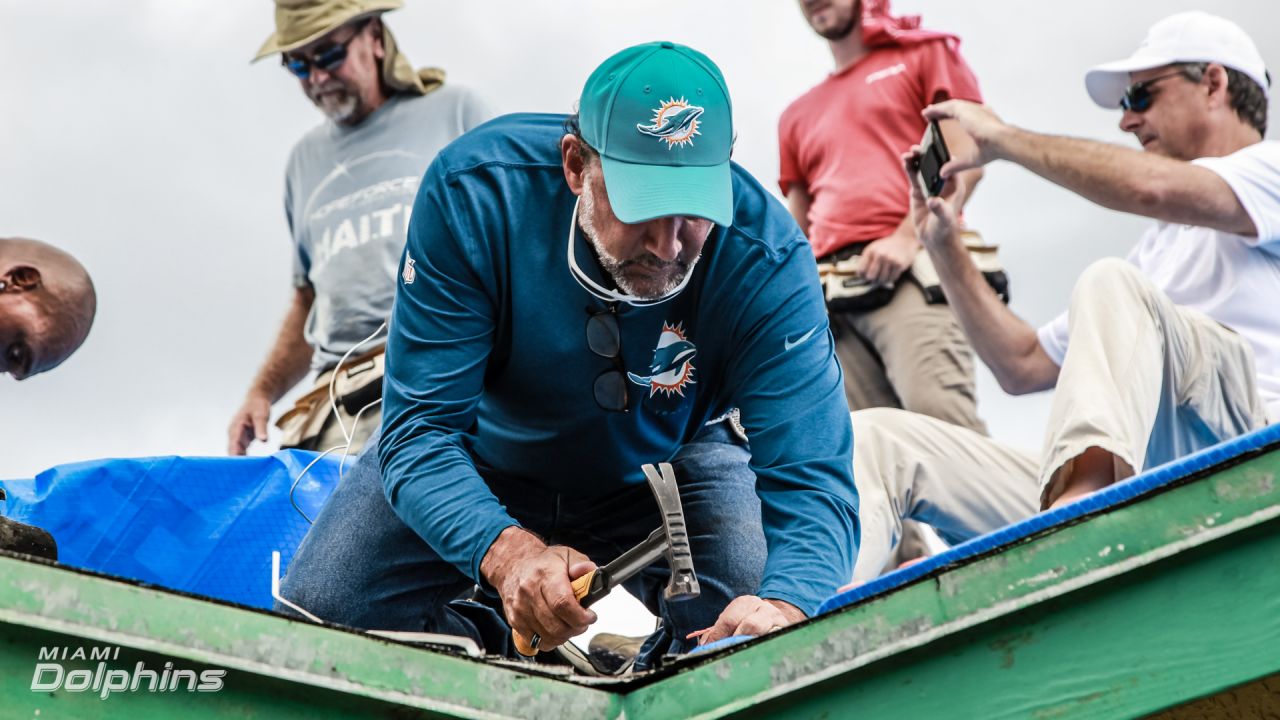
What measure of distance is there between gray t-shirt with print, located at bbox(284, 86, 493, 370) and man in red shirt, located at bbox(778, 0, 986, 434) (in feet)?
3.29

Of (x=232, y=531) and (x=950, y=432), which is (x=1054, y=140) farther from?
(x=232, y=531)

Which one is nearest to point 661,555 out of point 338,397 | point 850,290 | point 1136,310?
point 1136,310

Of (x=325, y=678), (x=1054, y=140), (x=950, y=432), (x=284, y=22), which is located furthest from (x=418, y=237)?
(x=284, y=22)

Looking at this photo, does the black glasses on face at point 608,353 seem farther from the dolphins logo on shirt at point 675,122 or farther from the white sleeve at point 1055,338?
the white sleeve at point 1055,338

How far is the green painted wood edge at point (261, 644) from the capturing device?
1610mm

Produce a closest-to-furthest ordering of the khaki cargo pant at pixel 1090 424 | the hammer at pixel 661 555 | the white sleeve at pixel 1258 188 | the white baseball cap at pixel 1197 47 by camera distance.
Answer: the hammer at pixel 661 555
the khaki cargo pant at pixel 1090 424
the white sleeve at pixel 1258 188
the white baseball cap at pixel 1197 47

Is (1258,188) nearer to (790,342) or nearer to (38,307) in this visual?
(790,342)

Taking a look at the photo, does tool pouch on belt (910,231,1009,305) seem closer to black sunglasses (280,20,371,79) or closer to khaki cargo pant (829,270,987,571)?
khaki cargo pant (829,270,987,571)

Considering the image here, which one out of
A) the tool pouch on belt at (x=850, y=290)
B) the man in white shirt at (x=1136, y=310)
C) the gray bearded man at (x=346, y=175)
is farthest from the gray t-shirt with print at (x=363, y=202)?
the man in white shirt at (x=1136, y=310)

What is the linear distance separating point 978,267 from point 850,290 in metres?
0.35

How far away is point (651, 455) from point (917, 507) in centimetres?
77

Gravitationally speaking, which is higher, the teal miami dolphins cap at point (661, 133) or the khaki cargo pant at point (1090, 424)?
the teal miami dolphins cap at point (661, 133)

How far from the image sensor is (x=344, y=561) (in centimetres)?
291

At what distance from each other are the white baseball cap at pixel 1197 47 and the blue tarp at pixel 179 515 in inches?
92.7
